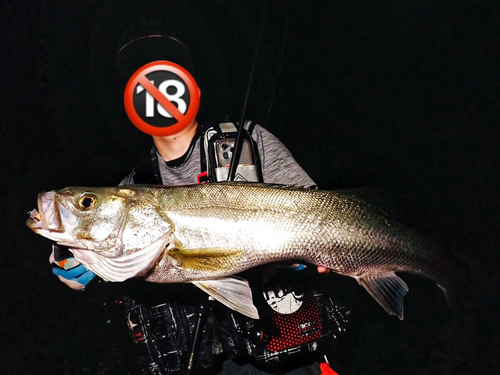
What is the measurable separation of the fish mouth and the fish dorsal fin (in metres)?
1.08

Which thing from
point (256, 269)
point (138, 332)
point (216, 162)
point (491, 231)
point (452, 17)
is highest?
point (452, 17)

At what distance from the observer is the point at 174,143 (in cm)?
187

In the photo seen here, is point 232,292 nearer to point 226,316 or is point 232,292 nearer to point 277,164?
point 226,316

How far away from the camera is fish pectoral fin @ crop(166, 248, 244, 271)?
1347 millimetres

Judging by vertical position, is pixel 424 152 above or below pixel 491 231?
above

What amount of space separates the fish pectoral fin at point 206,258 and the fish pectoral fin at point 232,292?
76 mm

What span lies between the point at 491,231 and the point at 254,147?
2.79 metres

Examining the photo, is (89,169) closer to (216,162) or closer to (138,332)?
(138,332)

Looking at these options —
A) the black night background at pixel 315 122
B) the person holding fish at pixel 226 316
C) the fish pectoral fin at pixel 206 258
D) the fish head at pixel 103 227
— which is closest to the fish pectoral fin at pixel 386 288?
the person holding fish at pixel 226 316

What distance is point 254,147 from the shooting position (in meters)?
1.79

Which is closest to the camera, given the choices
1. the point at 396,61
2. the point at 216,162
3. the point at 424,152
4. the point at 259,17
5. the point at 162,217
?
the point at 162,217

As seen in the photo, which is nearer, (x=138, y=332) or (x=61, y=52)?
(x=138, y=332)

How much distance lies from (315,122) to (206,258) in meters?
2.80

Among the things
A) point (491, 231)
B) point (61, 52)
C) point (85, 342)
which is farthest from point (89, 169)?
point (491, 231)
